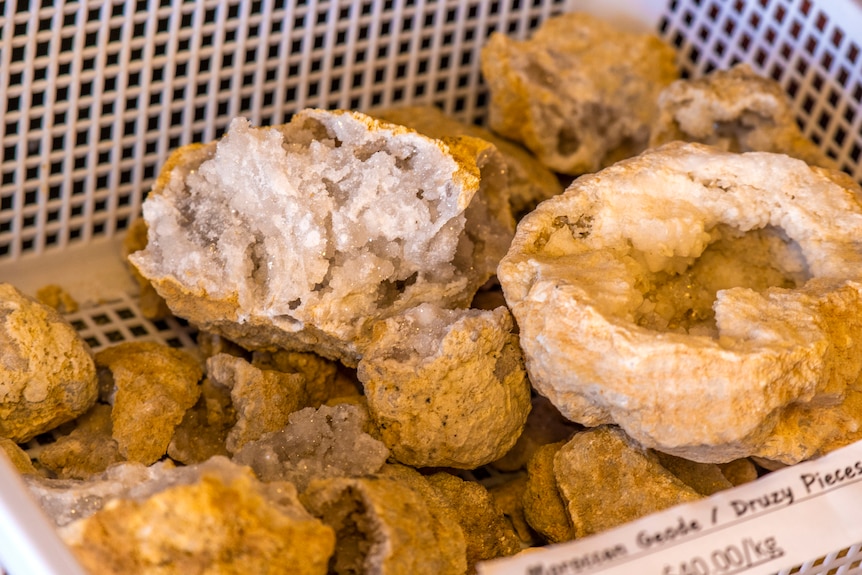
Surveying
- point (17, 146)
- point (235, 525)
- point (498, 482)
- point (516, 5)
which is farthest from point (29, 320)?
point (516, 5)

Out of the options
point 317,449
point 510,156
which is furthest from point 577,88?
point 317,449

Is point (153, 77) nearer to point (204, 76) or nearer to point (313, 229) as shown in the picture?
point (204, 76)

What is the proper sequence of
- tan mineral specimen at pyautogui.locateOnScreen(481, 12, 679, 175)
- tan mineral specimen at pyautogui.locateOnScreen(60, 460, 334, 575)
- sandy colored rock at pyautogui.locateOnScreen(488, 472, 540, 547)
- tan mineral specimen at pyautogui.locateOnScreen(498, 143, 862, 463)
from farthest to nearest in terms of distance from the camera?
tan mineral specimen at pyautogui.locateOnScreen(481, 12, 679, 175) < sandy colored rock at pyautogui.locateOnScreen(488, 472, 540, 547) < tan mineral specimen at pyautogui.locateOnScreen(498, 143, 862, 463) < tan mineral specimen at pyautogui.locateOnScreen(60, 460, 334, 575)

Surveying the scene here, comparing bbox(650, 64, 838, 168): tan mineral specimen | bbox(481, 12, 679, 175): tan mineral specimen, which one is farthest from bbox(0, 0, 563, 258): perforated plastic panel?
bbox(650, 64, 838, 168): tan mineral specimen

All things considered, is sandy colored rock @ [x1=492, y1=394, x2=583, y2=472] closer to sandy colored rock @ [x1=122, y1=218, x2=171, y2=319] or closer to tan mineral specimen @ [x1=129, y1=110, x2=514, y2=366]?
tan mineral specimen @ [x1=129, y1=110, x2=514, y2=366]

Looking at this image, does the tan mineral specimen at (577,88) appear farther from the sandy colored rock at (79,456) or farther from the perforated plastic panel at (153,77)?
the sandy colored rock at (79,456)

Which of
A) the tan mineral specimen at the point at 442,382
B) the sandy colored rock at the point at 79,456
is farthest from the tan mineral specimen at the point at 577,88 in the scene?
the sandy colored rock at the point at 79,456
